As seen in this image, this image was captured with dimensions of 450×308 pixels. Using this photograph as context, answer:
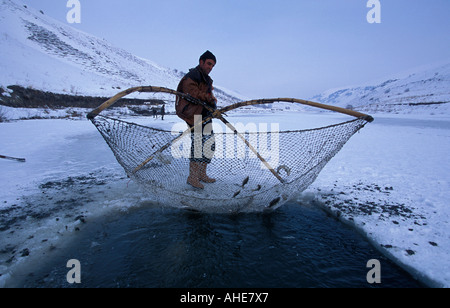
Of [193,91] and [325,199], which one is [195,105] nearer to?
[193,91]

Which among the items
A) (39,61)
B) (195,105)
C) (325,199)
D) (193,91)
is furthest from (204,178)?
(39,61)

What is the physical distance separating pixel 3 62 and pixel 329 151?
27.8 meters

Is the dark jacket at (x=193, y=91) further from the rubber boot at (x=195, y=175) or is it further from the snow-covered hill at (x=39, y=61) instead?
the snow-covered hill at (x=39, y=61)

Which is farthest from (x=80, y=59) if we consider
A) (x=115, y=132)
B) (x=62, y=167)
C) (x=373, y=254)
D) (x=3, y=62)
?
(x=373, y=254)

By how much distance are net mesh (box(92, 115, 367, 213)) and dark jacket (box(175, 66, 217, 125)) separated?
37cm

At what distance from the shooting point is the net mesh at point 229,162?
279 cm

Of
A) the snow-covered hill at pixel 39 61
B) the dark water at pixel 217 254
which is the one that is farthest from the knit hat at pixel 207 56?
the snow-covered hill at pixel 39 61

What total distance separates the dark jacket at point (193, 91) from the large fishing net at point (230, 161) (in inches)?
13.8

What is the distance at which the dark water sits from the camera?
1803 mm

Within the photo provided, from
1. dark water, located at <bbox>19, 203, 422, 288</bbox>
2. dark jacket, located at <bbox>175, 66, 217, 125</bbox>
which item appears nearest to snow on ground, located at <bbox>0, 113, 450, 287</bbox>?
dark water, located at <bbox>19, 203, 422, 288</bbox>

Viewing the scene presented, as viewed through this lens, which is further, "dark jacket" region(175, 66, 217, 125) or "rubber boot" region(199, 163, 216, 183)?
"rubber boot" region(199, 163, 216, 183)

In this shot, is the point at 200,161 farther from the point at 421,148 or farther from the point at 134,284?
the point at 421,148

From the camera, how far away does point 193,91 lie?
343 cm

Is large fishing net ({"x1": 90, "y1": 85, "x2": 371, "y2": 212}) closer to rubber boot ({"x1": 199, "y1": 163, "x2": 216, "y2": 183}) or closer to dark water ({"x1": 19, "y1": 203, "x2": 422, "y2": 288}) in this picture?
rubber boot ({"x1": 199, "y1": 163, "x2": 216, "y2": 183})
